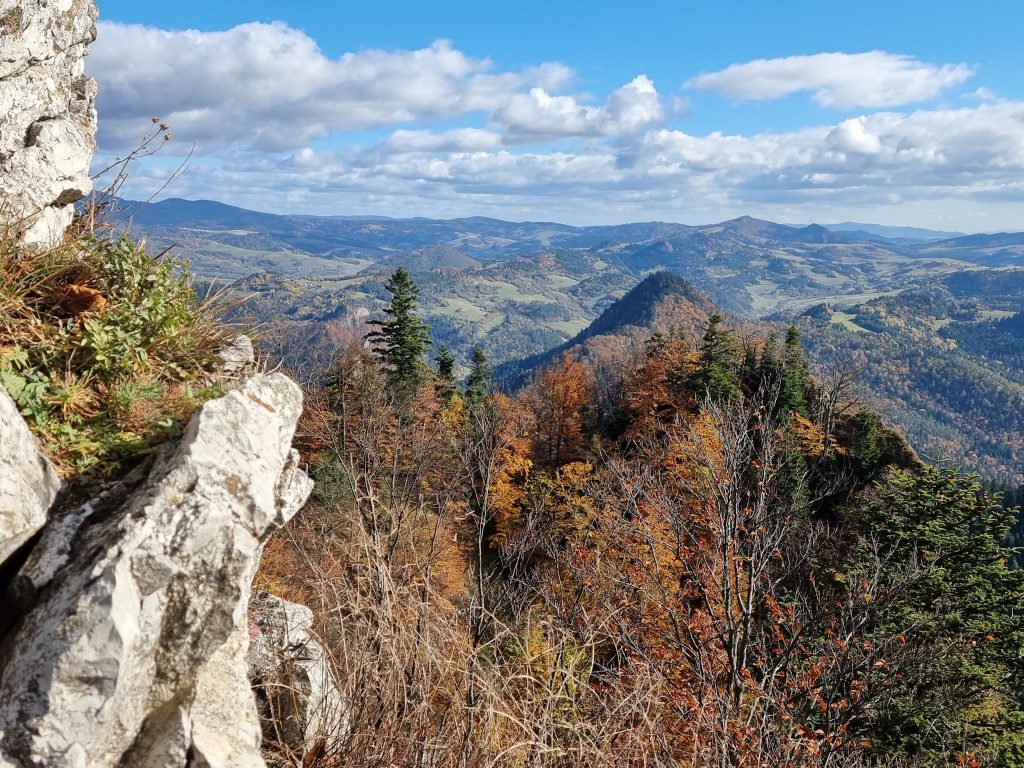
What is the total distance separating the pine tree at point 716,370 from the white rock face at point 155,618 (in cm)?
3656

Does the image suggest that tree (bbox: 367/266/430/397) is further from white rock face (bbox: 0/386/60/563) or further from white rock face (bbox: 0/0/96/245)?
white rock face (bbox: 0/386/60/563)

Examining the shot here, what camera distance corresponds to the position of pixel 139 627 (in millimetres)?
3203

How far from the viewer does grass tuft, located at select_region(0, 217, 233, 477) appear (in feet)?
12.6

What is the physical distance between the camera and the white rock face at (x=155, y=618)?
298 centimetres

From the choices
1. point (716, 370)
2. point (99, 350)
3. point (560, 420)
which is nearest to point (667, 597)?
point (99, 350)

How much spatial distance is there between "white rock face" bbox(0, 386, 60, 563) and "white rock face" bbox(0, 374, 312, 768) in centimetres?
13

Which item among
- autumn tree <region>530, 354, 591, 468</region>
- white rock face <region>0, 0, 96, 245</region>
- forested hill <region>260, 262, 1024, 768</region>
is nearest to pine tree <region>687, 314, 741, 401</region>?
forested hill <region>260, 262, 1024, 768</region>

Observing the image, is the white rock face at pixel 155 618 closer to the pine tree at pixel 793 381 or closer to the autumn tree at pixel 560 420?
the pine tree at pixel 793 381

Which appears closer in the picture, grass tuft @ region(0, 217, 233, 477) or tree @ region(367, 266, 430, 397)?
grass tuft @ region(0, 217, 233, 477)

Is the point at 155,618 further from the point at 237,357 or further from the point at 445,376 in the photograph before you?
the point at 445,376

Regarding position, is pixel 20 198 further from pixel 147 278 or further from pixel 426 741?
pixel 426 741

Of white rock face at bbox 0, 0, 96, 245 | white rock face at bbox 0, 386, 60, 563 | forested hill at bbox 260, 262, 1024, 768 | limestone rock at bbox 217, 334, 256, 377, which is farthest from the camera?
white rock face at bbox 0, 0, 96, 245

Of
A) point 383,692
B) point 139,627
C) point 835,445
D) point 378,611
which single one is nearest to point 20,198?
point 139,627

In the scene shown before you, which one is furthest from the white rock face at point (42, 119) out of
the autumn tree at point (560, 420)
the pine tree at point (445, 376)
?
the autumn tree at point (560, 420)
